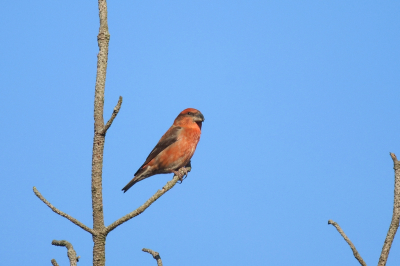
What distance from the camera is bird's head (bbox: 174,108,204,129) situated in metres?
8.23

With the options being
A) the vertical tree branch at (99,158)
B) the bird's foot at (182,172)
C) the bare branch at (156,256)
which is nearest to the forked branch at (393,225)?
the bare branch at (156,256)

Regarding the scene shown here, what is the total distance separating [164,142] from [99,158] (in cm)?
457

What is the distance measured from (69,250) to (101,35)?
69.7 inches

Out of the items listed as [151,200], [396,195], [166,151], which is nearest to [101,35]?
[151,200]

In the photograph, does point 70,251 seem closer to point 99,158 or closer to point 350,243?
point 99,158

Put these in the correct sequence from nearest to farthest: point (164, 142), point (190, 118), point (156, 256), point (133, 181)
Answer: point (156, 256) < point (133, 181) < point (164, 142) < point (190, 118)

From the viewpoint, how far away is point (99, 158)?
3.60m

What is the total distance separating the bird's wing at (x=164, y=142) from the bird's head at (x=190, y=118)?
18 centimetres

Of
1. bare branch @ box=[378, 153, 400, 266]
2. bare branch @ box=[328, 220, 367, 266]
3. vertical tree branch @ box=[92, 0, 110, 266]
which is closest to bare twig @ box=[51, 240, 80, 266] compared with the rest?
vertical tree branch @ box=[92, 0, 110, 266]


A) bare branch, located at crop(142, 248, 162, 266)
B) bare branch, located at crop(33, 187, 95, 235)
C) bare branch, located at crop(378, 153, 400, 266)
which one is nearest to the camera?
bare branch, located at crop(378, 153, 400, 266)

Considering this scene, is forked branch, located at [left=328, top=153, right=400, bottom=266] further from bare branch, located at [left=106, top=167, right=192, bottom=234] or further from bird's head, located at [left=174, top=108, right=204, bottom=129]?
bird's head, located at [left=174, top=108, right=204, bottom=129]

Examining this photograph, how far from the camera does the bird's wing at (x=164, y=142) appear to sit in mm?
8086

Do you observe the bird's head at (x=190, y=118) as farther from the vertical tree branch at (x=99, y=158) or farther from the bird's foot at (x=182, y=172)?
the vertical tree branch at (x=99, y=158)

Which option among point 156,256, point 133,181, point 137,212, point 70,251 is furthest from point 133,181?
point 70,251
